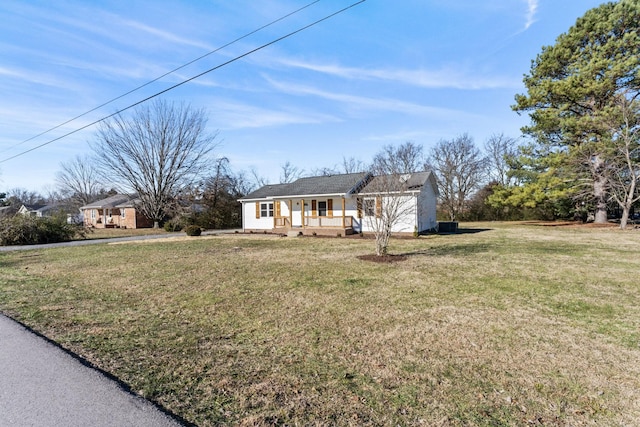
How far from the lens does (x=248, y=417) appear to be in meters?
2.46

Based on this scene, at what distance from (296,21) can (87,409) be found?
7476 millimetres

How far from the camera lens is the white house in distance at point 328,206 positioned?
1948 cm

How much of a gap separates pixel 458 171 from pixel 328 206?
2312cm

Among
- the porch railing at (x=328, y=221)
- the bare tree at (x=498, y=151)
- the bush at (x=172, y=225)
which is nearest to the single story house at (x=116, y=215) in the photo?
the bush at (x=172, y=225)

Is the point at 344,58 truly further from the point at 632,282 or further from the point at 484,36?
the point at 632,282

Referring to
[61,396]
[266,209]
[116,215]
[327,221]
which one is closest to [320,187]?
[327,221]

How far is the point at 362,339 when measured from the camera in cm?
409

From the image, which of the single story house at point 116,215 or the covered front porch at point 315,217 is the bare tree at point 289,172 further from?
the covered front porch at point 315,217

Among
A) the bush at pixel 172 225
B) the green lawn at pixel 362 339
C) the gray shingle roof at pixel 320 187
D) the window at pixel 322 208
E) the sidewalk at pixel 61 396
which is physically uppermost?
the gray shingle roof at pixel 320 187

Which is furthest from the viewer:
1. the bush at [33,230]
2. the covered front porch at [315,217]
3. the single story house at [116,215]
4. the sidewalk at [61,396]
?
the single story house at [116,215]

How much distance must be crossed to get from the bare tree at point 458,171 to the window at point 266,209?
2207 centimetres

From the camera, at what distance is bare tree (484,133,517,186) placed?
39188 millimetres

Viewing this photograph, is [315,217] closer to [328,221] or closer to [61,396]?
[328,221]

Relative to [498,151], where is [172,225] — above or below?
below
